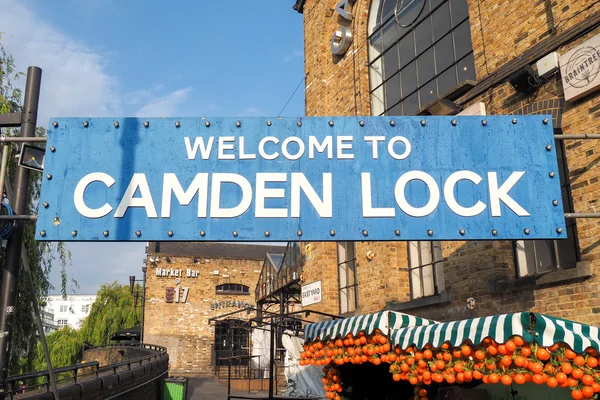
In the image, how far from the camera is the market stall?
4.18 meters

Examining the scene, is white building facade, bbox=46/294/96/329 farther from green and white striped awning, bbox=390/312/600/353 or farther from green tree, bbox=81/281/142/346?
green and white striped awning, bbox=390/312/600/353

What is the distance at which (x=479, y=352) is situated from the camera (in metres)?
4.63

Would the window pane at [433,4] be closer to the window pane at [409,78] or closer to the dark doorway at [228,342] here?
the window pane at [409,78]

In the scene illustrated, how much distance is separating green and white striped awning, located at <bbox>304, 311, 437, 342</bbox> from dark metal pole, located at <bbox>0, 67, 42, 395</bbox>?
13.0ft

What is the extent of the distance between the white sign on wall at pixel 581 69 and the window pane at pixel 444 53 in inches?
122

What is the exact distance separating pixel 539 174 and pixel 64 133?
13.8ft

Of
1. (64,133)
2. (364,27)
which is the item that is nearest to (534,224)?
(64,133)

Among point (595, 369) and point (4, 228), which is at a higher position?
point (4, 228)

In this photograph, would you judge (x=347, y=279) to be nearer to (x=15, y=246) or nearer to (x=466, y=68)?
(x=466, y=68)

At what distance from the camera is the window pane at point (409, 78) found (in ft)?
35.4

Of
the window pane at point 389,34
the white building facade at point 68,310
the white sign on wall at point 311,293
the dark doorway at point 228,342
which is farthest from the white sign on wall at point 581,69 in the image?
the white building facade at point 68,310

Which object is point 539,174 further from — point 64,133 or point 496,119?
point 64,133

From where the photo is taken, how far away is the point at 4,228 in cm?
439

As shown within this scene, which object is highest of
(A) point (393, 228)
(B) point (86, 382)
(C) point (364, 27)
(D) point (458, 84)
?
(C) point (364, 27)
